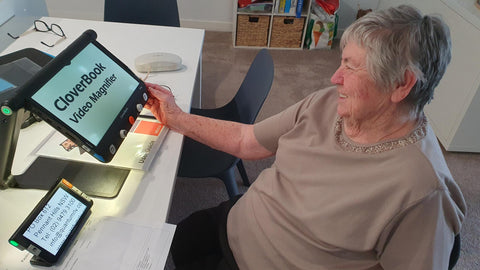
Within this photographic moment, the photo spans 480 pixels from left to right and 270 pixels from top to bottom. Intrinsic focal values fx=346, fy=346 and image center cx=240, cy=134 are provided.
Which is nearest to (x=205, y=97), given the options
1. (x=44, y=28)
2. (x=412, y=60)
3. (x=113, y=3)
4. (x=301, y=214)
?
(x=113, y=3)

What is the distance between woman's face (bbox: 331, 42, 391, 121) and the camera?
0.83 m

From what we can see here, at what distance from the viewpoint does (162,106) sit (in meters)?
1.20

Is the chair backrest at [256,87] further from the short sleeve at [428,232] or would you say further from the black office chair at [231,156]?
the short sleeve at [428,232]

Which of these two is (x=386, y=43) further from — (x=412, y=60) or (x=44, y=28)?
(x=44, y=28)

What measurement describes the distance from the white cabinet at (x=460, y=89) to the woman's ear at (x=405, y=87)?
1.58m

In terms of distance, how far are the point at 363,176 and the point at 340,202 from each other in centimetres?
8

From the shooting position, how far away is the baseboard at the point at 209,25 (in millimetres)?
3544

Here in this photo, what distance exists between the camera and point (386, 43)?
771mm

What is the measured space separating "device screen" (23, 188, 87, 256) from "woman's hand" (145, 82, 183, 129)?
0.42 metres

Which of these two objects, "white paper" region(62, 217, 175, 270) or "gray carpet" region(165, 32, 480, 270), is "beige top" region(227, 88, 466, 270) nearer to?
"white paper" region(62, 217, 175, 270)

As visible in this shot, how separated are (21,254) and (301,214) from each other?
695mm

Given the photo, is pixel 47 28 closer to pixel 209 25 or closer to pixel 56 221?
pixel 56 221

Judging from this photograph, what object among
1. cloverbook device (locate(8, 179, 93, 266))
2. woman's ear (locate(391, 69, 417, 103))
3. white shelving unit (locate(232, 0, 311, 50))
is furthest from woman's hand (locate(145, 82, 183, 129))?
white shelving unit (locate(232, 0, 311, 50))

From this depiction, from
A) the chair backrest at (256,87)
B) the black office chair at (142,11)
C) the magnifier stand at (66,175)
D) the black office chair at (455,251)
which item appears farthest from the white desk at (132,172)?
the black office chair at (455,251)
